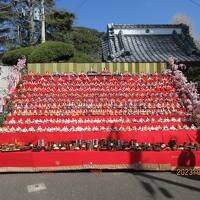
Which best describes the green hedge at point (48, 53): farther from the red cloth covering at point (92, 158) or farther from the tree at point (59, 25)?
the red cloth covering at point (92, 158)

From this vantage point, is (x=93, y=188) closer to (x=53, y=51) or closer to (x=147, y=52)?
(x=53, y=51)

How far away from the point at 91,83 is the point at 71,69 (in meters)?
1.45

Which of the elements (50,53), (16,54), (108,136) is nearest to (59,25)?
(16,54)

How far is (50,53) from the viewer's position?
16.6 metres

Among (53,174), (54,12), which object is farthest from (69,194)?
(54,12)

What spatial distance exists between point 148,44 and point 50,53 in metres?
6.03

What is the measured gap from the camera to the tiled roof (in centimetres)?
1775

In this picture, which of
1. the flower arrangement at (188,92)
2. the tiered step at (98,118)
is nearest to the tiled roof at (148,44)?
the flower arrangement at (188,92)

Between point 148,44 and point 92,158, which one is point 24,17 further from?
point 92,158

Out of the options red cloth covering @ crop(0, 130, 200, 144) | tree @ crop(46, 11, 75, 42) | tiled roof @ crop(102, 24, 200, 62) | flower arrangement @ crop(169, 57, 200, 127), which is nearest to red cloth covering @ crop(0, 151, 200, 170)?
red cloth covering @ crop(0, 130, 200, 144)

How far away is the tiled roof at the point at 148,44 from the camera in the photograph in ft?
58.2

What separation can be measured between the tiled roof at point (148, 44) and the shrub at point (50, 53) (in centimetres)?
224

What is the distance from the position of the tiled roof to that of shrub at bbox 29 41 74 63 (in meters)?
2.24

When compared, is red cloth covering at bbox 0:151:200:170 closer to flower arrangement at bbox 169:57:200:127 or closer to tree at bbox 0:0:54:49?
flower arrangement at bbox 169:57:200:127
